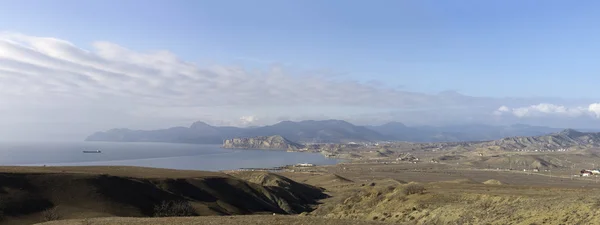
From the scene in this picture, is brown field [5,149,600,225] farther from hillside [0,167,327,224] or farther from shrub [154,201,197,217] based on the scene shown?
shrub [154,201,197,217]

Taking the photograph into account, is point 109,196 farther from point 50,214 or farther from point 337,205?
point 337,205

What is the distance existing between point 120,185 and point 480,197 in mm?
47796

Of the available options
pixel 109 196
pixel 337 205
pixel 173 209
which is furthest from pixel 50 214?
pixel 337 205

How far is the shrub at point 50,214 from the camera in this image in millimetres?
42500

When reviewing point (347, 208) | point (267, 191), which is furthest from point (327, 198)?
point (347, 208)

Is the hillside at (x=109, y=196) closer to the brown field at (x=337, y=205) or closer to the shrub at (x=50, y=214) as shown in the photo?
the brown field at (x=337, y=205)

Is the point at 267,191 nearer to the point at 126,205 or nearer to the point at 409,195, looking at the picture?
the point at 126,205

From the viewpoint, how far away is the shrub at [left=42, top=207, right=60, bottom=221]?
42500mm

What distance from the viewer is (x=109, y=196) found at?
5559 centimetres

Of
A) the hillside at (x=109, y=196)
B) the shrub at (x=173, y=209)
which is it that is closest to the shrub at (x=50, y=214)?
the hillside at (x=109, y=196)

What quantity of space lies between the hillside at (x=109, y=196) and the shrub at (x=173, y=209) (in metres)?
0.26

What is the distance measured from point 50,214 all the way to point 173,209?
548 inches

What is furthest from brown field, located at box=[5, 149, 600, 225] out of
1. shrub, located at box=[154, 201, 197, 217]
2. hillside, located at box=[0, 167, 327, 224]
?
shrub, located at box=[154, 201, 197, 217]

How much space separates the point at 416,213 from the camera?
39.8 m
